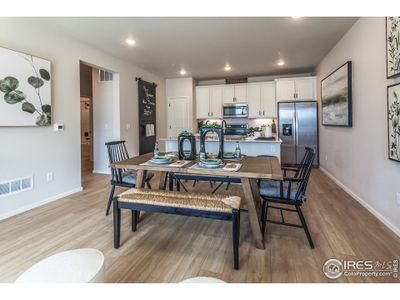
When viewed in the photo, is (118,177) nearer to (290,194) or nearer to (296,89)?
(290,194)

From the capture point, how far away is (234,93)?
22.0ft

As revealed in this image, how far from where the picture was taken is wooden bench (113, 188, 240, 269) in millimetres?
1794

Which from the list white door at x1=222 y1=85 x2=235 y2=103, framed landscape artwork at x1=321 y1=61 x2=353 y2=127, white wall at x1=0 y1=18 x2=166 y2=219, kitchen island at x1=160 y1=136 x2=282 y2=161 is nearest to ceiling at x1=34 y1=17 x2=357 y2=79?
white wall at x1=0 y1=18 x2=166 y2=219

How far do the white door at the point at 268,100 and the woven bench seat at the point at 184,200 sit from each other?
4920 mm

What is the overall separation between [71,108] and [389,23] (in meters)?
4.33

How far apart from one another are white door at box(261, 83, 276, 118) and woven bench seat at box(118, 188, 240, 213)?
4.92 metres

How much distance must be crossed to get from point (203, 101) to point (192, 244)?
5392 millimetres

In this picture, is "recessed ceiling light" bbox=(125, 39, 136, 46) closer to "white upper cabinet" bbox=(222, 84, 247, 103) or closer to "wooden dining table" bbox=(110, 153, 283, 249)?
"wooden dining table" bbox=(110, 153, 283, 249)

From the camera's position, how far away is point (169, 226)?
8.37 feet

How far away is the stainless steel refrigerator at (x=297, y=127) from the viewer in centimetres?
566

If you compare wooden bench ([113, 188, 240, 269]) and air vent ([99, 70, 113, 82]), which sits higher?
air vent ([99, 70, 113, 82])

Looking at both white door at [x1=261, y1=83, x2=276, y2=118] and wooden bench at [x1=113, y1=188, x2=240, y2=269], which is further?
white door at [x1=261, y1=83, x2=276, y2=118]
